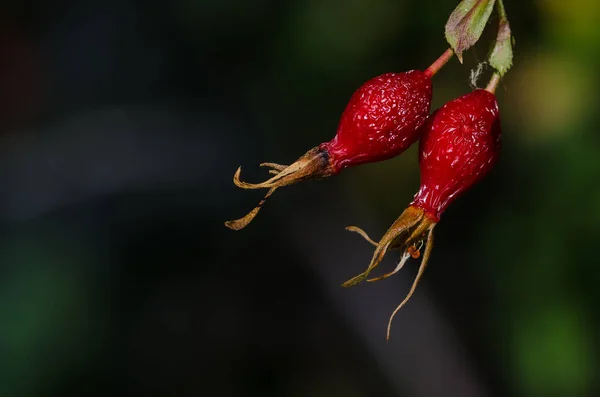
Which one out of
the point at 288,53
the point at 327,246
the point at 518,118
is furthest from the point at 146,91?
the point at 518,118

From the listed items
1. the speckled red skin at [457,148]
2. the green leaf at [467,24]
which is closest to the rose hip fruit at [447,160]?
the speckled red skin at [457,148]

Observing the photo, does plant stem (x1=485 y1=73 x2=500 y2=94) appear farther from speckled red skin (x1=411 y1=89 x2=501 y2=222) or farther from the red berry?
the red berry

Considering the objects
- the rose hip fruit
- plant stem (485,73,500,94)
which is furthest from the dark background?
the rose hip fruit

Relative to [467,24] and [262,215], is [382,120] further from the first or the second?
[262,215]

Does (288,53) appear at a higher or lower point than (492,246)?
higher

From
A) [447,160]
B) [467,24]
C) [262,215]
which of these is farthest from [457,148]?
[262,215]

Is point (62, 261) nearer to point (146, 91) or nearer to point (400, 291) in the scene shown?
point (146, 91)
